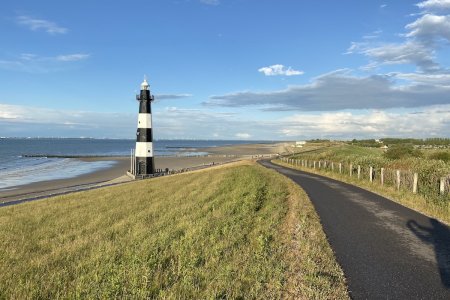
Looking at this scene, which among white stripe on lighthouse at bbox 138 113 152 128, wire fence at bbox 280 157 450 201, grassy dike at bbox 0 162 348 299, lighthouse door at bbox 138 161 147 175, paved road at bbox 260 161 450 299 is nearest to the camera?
grassy dike at bbox 0 162 348 299

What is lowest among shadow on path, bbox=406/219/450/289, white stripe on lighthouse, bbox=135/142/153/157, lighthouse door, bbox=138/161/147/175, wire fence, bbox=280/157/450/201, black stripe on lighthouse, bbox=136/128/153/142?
lighthouse door, bbox=138/161/147/175

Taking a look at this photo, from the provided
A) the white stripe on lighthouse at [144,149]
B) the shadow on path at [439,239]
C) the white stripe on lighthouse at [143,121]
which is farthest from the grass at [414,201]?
the white stripe on lighthouse at [143,121]

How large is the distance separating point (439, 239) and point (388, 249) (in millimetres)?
1913

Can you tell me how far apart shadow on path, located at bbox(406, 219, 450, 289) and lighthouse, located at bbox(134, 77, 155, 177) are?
3094 centimetres

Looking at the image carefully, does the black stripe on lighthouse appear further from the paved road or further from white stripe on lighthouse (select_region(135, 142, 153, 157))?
the paved road

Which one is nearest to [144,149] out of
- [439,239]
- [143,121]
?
[143,121]

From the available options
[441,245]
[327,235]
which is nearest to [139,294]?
[327,235]

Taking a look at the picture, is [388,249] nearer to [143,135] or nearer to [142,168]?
[143,135]

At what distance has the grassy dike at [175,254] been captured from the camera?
20.0 ft

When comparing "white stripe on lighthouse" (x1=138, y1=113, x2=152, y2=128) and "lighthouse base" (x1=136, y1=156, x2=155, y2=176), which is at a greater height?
"white stripe on lighthouse" (x1=138, y1=113, x2=152, y2=128)

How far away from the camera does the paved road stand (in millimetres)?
6242

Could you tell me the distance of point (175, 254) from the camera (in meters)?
7.95

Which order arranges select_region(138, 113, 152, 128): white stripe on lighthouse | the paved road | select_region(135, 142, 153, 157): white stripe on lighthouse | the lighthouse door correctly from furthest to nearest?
the lighthouse door → select_region(138, 113, 152, 128): white stripe on lighthouse → select_region(135, 142, 153, 157): white stripe on lighthouse → the paved road

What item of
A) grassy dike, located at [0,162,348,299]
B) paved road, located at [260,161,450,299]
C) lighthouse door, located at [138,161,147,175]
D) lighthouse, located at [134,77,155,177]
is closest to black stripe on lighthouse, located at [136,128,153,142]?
lighthouse, located at [134,77,155,177]
